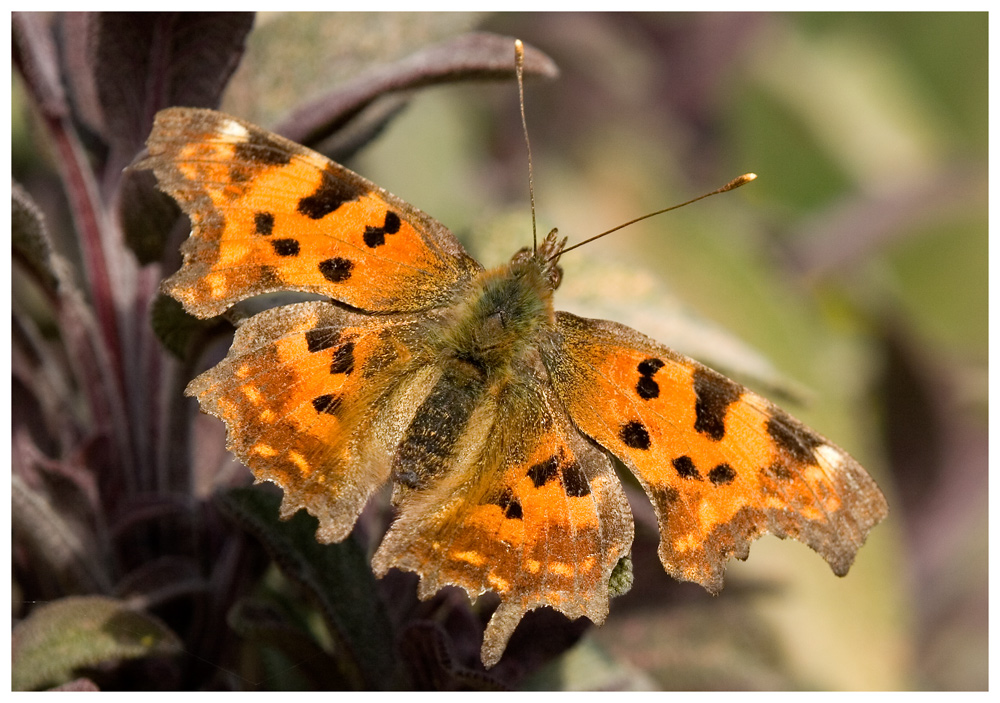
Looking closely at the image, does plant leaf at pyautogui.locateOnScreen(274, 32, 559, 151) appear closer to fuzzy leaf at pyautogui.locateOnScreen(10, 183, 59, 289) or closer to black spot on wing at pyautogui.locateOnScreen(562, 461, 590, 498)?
fuzzy leaf at pyautogui.locateOnScreen(10, 183, 59, 289)

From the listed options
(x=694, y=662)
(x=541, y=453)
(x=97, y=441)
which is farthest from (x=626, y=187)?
(x=97, y=441)

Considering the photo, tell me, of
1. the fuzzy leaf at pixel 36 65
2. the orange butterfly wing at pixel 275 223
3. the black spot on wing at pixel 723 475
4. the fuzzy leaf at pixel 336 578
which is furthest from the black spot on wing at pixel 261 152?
the black spot on wing at pixel 723 475

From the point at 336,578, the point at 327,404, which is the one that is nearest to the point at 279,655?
the point at 336,578

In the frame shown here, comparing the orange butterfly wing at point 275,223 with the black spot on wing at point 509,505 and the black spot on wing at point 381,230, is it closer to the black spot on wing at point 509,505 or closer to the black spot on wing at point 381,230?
the black spot on wing at point 381,230

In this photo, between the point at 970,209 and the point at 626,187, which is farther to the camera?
the point at 970,209

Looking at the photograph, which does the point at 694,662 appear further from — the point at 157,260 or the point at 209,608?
the point at 157,260

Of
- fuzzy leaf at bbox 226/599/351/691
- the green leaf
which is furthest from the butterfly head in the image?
fuzzy leaf at bbox 226/599/351/691

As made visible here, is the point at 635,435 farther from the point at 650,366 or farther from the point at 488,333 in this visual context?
the point at 488,333
